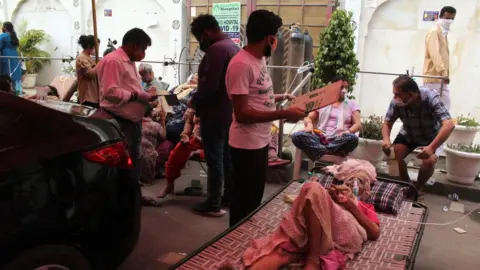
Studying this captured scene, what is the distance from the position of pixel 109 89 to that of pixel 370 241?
2.40 meters

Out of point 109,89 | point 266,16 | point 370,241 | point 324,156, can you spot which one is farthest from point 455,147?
point 109,89

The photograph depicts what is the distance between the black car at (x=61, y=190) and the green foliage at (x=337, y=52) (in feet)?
12.8

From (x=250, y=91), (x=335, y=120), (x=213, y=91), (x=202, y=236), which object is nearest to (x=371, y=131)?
(x=335, y=120)

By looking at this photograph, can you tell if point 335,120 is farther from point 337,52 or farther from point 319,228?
point 319,228

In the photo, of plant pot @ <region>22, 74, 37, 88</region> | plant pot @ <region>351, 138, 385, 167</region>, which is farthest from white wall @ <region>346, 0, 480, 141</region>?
plant pot @ <region>22, 74, 37, 88</region>

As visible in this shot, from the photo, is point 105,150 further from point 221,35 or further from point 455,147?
point 455,147

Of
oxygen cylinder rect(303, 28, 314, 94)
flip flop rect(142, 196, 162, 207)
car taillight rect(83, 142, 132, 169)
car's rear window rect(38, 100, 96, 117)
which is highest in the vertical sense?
oxygen cylinder rect(303, 28, 314, 94)

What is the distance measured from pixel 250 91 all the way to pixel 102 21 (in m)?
9.69

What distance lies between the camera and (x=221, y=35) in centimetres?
386

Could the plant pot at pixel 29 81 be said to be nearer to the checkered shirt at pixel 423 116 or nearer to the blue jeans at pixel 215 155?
the blue jeans at pixel 215 155

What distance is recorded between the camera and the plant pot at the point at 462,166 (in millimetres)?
4844

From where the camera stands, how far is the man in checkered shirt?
437 centimetres

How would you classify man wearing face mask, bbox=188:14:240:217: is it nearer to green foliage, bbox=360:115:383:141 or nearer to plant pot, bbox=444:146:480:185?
green foliage, bbox=360:115:383:141

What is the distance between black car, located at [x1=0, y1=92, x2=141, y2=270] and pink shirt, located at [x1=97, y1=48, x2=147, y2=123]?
1.07 metres
